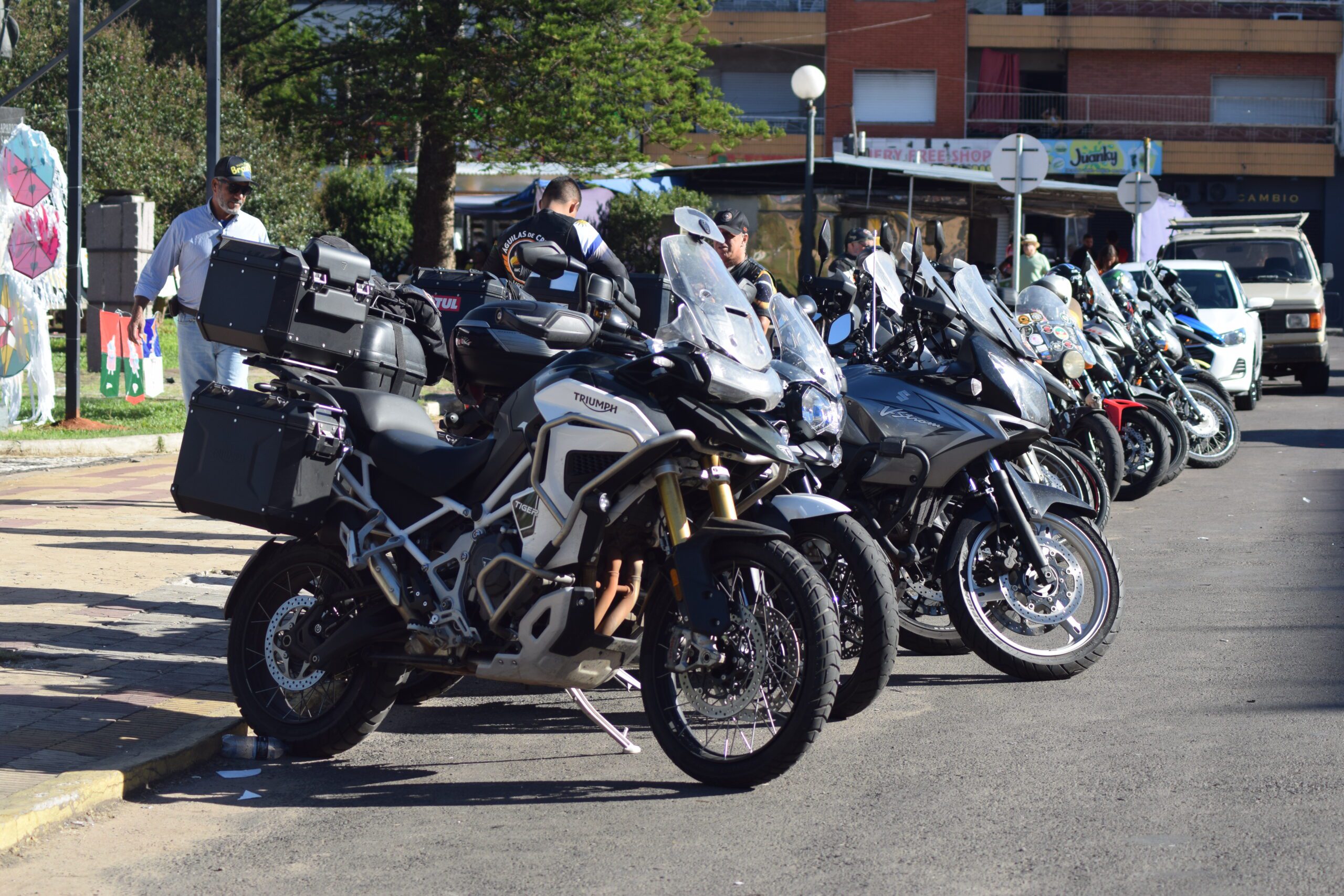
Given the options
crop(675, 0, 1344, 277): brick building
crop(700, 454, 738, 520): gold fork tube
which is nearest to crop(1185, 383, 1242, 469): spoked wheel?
crop(700, 454, 738, 520): gold fork tube

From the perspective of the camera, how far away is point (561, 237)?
7680 millimetres

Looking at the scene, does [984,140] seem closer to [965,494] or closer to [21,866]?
[965,494]

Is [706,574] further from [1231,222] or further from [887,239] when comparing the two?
[1231,222]

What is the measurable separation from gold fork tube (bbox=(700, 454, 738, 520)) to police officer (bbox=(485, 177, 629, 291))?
2.01 m

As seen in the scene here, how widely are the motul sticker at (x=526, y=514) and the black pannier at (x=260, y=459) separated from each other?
2.43ft

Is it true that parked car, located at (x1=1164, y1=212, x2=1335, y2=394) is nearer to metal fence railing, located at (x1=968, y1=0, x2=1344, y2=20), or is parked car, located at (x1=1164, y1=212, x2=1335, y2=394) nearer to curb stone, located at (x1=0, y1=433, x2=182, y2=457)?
curb stone, located at (x1=0, y1=433, x2=182, y2=457)

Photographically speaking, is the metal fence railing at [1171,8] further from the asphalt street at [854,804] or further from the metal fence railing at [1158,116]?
the asphalt street at [854,804]

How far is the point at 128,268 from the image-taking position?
690 inches

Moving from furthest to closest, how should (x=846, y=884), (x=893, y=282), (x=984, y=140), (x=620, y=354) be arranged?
(x=984, y=140), (x=893, y=282), (x=620, y=354), (x=846, y=884)

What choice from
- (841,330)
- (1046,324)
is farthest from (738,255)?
(1046,324)

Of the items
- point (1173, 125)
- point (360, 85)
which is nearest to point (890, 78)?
point (1173, 125)

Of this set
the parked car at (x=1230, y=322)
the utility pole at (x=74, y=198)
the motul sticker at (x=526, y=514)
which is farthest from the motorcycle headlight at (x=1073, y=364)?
the utility pole at (x=74, y=198)

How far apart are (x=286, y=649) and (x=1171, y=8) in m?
47.0

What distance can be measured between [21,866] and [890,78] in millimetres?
44881
